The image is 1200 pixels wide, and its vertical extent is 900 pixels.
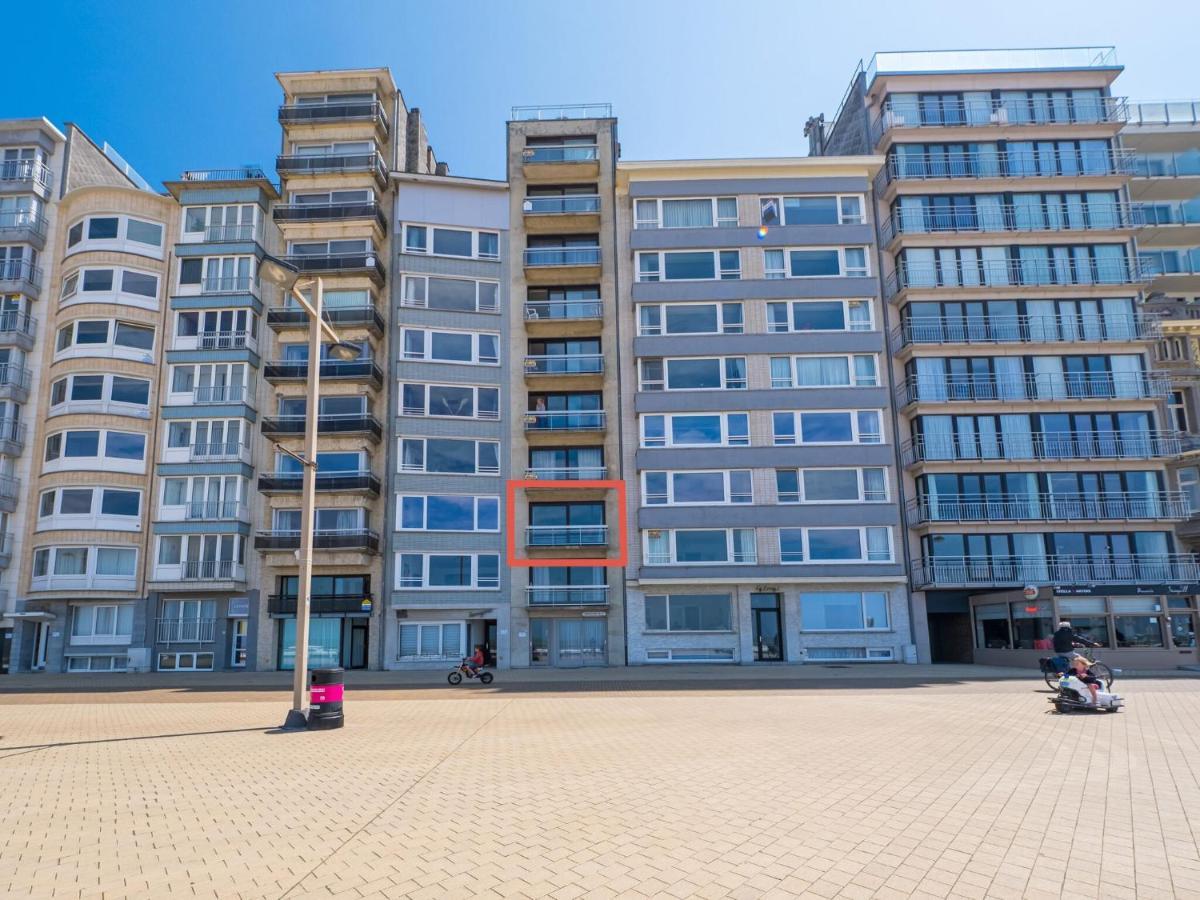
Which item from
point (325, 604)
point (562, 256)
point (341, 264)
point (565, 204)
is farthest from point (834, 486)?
point (341, 264)

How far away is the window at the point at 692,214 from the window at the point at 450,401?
35.6ft

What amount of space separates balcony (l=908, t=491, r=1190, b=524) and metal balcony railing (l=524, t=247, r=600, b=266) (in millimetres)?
18334

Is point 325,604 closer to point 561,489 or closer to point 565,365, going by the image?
point 561,489

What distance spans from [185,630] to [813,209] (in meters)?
33.6

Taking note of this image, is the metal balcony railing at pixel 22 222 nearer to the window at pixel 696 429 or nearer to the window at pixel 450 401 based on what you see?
the window at pixel 450 401

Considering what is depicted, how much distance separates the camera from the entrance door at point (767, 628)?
33.7m

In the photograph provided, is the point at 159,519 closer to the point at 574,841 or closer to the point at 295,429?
the point at 295,429

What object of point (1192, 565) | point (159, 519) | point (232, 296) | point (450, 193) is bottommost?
point (1192, 565)

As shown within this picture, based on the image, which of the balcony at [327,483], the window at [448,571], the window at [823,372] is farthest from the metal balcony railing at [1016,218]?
the balcony at [327,483]

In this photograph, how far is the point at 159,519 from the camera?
34188 millimetres

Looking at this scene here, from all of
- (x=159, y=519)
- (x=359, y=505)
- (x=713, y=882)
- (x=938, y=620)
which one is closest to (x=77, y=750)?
(x=713, y=882)

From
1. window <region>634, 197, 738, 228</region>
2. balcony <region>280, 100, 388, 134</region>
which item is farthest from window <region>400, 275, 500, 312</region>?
balcony <region>280, 100, 388, 134</region>

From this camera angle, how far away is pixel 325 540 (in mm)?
33344

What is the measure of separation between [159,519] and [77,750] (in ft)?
82.0
